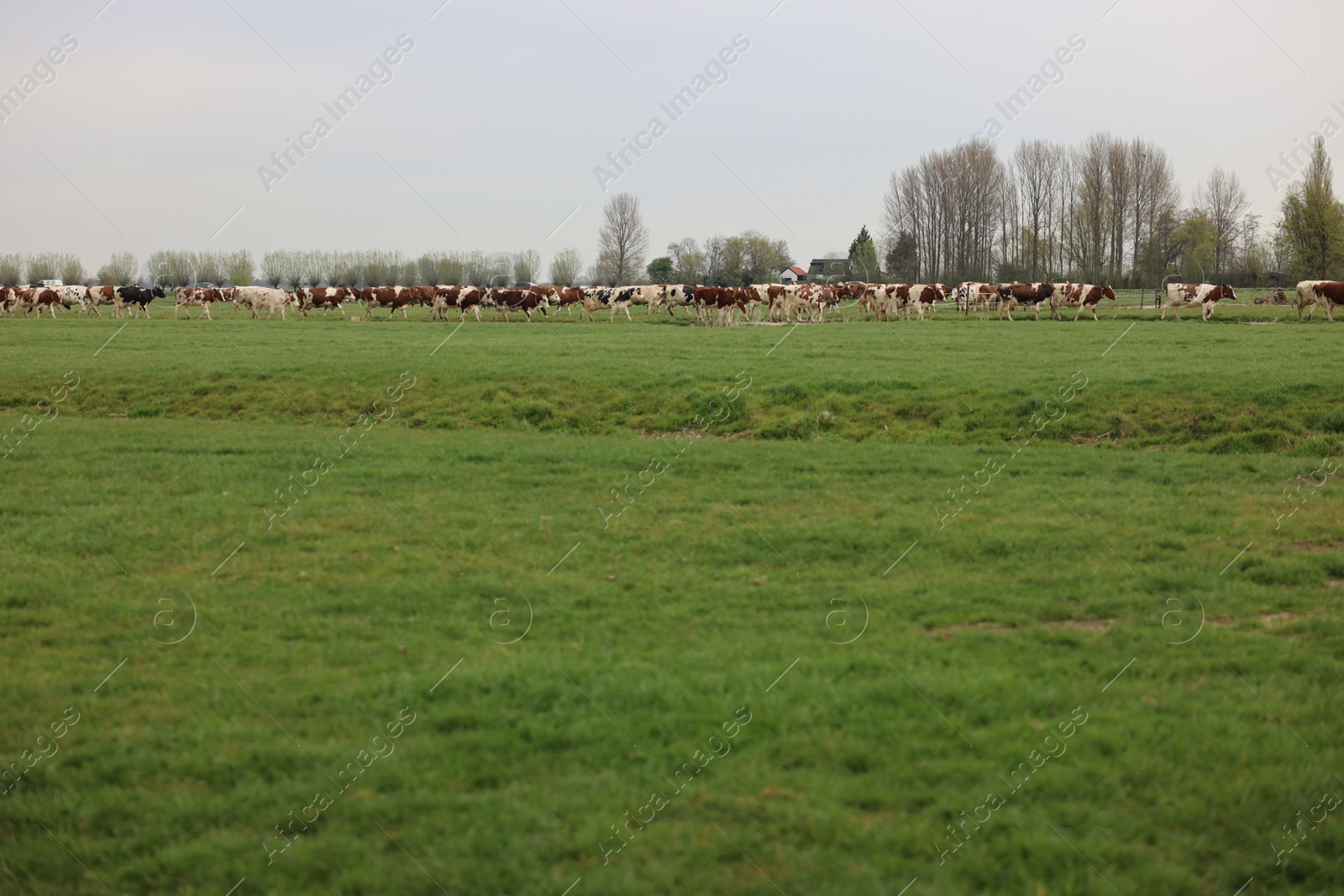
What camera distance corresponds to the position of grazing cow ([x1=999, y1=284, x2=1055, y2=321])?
47.4 metres

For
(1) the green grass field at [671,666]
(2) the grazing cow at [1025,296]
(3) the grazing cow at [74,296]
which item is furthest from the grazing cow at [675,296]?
(1) the green grass field at [671,666]

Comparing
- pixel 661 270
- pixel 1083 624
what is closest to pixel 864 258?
pixel 661 270

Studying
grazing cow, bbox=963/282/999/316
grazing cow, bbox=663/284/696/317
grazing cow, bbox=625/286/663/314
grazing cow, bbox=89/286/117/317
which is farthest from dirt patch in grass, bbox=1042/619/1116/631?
grazing cow, bbox=89/286/117/317

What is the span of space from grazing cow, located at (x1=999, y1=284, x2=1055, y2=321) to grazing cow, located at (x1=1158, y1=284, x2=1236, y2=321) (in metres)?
5.34

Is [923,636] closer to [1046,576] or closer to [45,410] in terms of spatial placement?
[1046,576]

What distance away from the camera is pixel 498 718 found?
5.78 metres

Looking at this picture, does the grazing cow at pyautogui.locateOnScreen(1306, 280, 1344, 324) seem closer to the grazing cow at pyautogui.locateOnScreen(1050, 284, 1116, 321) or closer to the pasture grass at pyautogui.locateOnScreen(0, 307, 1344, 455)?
the pasture grass at pyautogui.locateOnScreen(0, 307, 1344, 455)

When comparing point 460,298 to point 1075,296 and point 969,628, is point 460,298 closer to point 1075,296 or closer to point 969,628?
point 1075,296

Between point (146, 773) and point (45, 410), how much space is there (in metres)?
20.3

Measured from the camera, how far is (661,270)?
112 meters

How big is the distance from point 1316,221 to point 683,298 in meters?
40.7

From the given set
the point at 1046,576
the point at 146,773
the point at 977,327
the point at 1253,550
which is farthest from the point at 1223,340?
the point at 146,773

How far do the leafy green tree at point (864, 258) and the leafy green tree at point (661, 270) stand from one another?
21.4 meters

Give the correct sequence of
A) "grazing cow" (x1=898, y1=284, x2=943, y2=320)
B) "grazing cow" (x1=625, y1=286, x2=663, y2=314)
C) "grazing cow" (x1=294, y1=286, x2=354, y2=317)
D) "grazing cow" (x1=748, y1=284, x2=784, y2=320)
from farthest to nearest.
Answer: "grazing cow" (x1=294, y1=286, x2=354, y2=317)
"grazing cow" (x1=625, y1=286, x2=663, y2=314)
"grazing cow" (x1=748, y1=284, x2=784, y2=320)
"grazing cow" (x1=898, y1=284, x2=943, y2=320)
